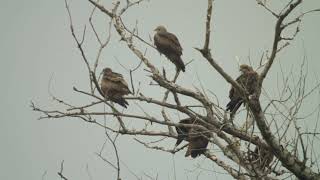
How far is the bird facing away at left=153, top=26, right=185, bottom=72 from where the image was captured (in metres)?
9.18

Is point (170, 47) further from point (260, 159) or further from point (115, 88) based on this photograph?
point (260, 159)

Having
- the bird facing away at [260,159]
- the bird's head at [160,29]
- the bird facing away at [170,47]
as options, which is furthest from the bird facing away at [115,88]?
the bird facing away at [260,159]

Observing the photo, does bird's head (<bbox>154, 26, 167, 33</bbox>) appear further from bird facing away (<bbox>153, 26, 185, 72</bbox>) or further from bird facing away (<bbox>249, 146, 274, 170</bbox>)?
bird facing away (<bbox>249, 146, 274, 170</bbox>)

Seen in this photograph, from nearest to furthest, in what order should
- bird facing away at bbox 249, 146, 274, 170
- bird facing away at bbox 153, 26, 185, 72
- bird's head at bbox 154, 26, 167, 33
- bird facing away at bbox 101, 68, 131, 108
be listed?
1. bird facing away at bbox 249, 146, 274, 170
2. bird facing away at bbox 101, 68, 131, 108
3. bird facing away at bbox 153, 26, 185, 72
4. bird's head at bbox 154, 26, 167, 33

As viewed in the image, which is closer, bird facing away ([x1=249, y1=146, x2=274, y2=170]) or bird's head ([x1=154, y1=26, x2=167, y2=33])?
bird facing away ([x1=249, y1=146, x2=274, y2=170])

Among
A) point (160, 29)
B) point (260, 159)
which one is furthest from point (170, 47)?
point (260, 159)

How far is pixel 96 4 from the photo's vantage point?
640 cm

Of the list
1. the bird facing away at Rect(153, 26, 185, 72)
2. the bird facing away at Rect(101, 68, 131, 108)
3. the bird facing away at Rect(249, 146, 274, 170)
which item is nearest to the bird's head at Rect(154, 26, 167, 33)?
the bird facing away at Rect(153, 26, 185, 72)

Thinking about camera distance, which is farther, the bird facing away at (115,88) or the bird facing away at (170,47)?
the bird facing away at (170,47)

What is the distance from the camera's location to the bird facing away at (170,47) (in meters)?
9.18

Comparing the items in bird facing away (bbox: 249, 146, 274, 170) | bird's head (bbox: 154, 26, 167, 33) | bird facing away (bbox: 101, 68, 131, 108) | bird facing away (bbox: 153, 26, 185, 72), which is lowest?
bird facing away (bbox: 249, 146, 274, 170)

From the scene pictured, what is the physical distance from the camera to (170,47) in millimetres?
9422

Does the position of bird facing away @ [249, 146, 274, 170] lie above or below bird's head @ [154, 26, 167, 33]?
below

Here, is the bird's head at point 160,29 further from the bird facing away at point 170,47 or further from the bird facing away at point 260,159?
the bird facing away at point 260,159
